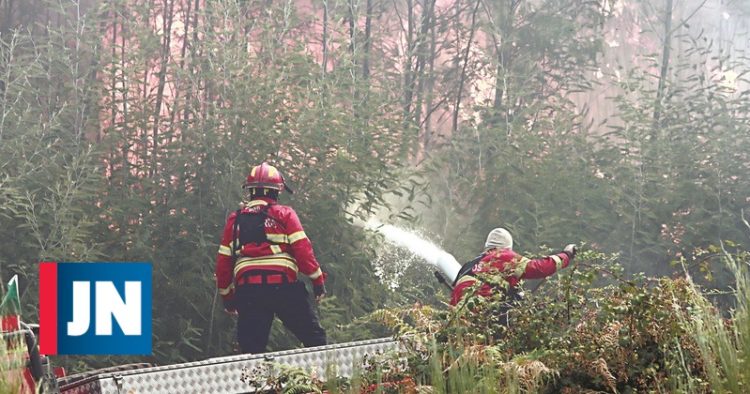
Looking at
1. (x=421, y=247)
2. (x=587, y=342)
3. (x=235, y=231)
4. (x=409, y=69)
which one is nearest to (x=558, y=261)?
(x=235, y=231)

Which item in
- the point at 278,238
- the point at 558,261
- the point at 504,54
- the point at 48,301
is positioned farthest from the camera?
the point at 504,54

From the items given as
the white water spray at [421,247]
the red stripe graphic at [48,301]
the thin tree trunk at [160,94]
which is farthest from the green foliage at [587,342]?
the thin tree trunk at [160,94]

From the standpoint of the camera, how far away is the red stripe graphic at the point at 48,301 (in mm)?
9555

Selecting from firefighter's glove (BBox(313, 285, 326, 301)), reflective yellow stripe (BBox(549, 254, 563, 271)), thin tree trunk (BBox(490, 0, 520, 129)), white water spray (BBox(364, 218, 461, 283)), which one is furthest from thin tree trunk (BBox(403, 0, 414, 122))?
reflective yellow stripe (BBox(549, 254, 563, 271))

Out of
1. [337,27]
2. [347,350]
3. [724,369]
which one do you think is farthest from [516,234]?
[724,369]

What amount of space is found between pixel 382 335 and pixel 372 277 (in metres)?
0.64

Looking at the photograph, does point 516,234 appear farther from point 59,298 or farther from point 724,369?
point 724,369

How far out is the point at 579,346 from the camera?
4621mm

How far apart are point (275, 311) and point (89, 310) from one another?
134cm

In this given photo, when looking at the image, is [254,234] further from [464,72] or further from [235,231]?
[464,72]

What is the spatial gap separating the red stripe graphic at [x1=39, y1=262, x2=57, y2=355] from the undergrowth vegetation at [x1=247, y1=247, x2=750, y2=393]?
5022 mm

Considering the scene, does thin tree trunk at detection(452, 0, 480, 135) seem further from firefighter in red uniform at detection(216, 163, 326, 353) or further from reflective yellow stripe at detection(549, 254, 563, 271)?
reflective yellow stripe at detection(549, 254, 563, 271)

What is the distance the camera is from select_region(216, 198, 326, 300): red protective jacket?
9164 mm

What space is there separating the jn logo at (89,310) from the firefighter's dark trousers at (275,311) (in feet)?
2.62
